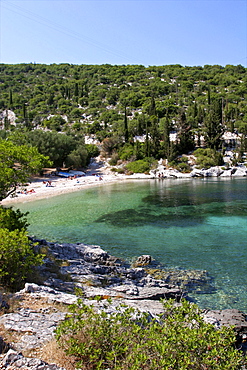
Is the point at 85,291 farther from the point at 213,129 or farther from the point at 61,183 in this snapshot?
the point at 213,129

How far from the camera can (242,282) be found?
38.6 feet

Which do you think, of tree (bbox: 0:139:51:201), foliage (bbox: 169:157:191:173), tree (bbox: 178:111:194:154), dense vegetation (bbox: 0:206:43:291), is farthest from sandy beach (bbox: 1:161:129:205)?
dense vegetation (bbox: 0:206:43:291)

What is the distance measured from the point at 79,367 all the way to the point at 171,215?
2076cm

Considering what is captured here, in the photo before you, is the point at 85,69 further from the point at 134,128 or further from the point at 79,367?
the point at 79,367

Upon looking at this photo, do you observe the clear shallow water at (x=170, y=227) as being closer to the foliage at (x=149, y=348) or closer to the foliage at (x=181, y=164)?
the foliage at (x=149, y=348)

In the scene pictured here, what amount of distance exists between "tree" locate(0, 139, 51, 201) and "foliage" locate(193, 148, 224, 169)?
163ft

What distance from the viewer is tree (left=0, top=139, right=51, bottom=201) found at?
470 inches

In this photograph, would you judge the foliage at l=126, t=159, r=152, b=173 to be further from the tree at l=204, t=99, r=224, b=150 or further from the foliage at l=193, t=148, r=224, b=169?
the tree at l=204, t=99, r=224, b=150

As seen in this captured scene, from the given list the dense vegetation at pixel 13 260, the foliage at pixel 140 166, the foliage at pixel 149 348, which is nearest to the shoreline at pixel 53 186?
the foliage at pixel 140 166

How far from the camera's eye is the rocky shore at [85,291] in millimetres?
5927

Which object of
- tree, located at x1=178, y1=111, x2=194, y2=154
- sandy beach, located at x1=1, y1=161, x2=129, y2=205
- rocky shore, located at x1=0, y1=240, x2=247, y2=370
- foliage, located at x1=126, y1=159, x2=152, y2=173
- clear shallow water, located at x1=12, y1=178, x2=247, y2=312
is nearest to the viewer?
rocky shore, located at x1=0, y1=240, x2=247, y2=370

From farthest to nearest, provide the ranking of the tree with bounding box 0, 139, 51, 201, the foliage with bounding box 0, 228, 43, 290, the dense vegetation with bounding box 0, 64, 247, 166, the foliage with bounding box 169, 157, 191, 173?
the dense vegetation with bounding box 0, 64, 247, 166, the foliage with bounding box 169, 157, 191, 173, the tree with bounding box 0, 139, 51, 201, the foliage with bounding box 0, 228, 43, 290

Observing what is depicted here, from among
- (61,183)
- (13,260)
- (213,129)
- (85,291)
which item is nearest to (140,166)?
(61,183)

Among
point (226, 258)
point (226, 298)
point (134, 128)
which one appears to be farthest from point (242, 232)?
point (134, 128)
